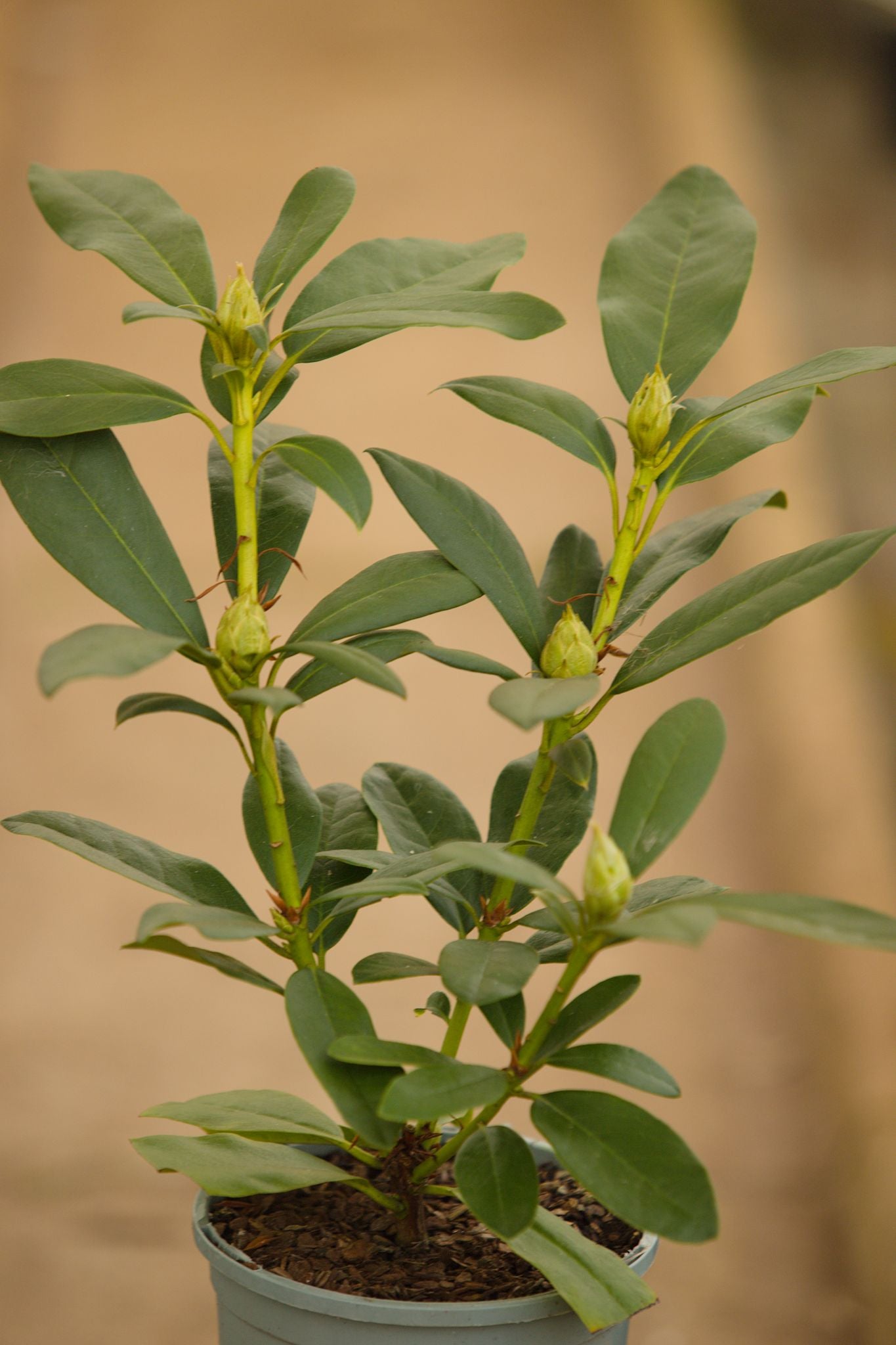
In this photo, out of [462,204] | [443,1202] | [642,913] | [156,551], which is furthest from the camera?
[462,204]

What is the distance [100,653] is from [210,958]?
10.5 inches

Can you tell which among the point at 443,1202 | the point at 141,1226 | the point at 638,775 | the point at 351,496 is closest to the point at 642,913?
the point at 638,775

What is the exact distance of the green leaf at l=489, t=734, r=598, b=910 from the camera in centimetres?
88

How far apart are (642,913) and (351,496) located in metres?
0.27

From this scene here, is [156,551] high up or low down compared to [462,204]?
down

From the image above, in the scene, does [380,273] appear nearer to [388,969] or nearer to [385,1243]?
[388,969]

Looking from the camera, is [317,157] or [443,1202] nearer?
[443,1202]

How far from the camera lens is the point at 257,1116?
0.91 m

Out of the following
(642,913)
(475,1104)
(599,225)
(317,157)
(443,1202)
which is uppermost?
(317,157)

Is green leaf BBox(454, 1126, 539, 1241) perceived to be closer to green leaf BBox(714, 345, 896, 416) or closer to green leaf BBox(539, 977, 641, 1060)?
green leaf BBox(539, 977, 641, 1060)

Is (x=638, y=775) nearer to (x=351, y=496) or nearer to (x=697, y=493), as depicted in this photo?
(x=351, y=496)

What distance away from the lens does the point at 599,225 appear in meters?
2.51

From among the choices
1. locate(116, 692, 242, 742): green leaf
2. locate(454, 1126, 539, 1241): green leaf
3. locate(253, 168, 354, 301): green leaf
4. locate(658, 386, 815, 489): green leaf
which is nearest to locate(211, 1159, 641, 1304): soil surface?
locate(454, 1126, 539, 1241): green leaf

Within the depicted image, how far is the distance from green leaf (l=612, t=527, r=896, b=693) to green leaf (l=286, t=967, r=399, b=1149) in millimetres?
241
